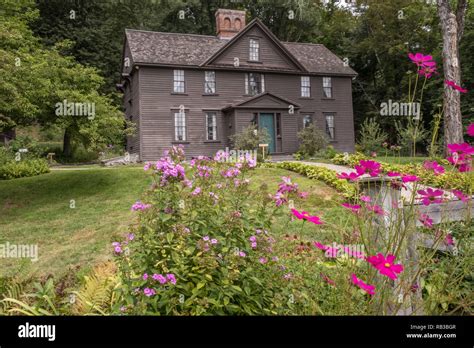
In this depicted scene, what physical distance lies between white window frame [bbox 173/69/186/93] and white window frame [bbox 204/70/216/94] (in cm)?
136

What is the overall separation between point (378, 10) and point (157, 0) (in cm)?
1644

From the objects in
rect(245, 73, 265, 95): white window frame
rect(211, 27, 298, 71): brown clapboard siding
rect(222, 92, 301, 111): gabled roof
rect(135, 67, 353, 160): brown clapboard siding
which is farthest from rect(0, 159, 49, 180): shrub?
rect(245, 73, 265, 95): white window frame

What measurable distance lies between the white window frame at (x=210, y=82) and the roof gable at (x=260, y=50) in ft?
1.73

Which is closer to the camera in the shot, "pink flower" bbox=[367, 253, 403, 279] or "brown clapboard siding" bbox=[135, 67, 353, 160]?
"pink flower" bbox=[367, 253, 403, 279]

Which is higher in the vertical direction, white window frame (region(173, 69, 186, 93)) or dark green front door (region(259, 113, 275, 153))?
white window frame (region(173, 69, 186, 93))

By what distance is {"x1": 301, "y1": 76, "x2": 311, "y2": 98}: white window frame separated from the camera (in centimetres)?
2433

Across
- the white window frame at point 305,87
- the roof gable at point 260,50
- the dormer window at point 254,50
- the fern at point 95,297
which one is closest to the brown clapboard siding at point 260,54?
the roof gable at point 260,50

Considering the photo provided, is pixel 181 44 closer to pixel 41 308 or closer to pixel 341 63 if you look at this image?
pixel 341 63

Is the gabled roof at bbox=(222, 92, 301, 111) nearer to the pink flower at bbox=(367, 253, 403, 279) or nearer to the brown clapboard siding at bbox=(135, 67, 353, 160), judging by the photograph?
the brown clapboard siding at bbox=(135, 67, 353, 160)

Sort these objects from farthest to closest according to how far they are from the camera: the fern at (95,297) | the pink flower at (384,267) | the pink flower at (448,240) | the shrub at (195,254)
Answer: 1. the fern at (95,297)
2. the pink flower at (448,240)
3. the shrub at (195,254)
4. the pink flower at (384,267)

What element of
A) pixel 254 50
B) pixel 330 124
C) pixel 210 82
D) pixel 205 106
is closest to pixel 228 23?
pixel 254 50

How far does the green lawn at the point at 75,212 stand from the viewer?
640 cm

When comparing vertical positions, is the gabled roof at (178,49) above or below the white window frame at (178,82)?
above

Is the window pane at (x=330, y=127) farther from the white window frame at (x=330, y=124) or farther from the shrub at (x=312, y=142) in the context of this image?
the shrub at (x=312, y=142)
